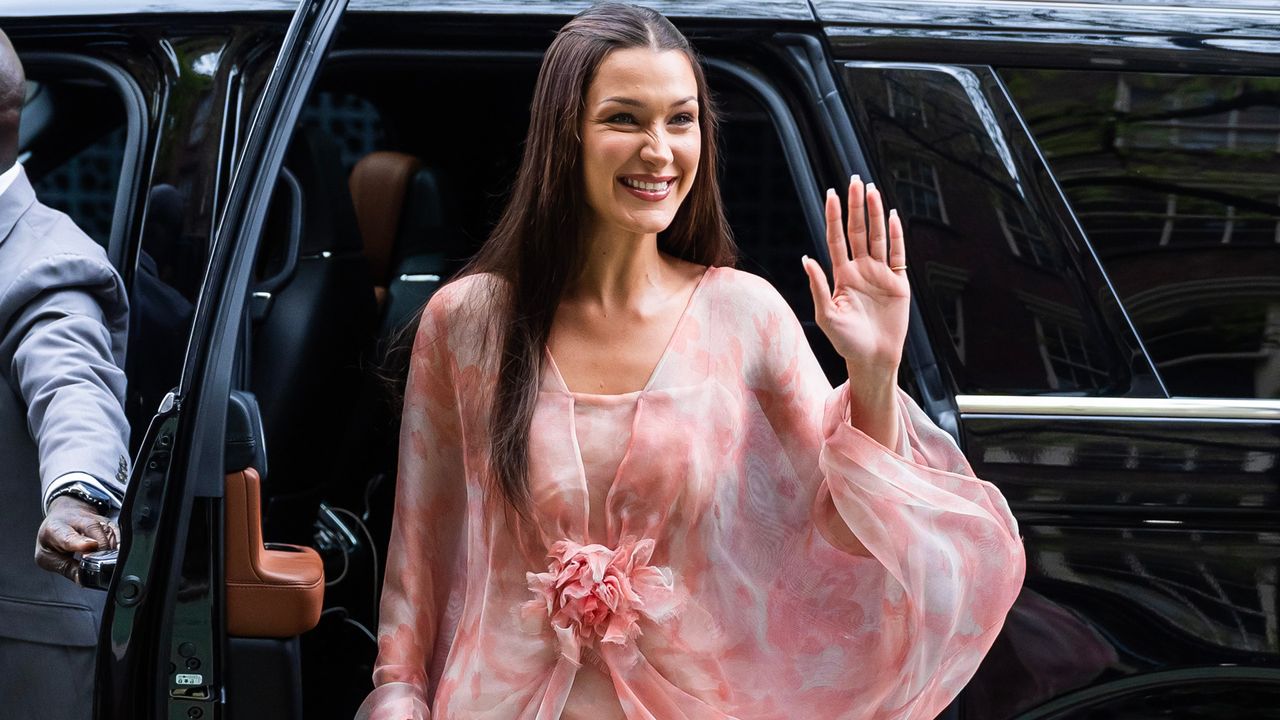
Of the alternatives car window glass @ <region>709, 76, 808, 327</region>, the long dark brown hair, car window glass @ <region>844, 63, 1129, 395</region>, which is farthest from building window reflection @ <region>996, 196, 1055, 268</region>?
car window glass @ <region>709, 76, 808, 327</region>

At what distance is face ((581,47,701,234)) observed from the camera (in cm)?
175

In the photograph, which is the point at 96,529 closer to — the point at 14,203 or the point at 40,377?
the point at 40,377

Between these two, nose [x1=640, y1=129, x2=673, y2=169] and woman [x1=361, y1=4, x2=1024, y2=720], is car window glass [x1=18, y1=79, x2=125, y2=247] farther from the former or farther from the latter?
nose [x1=640, y1=129, x2=673, y2=169]

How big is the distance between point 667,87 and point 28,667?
1.26 meters

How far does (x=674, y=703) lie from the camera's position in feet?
5.80

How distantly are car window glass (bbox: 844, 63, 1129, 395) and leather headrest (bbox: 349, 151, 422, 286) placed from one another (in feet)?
5.16

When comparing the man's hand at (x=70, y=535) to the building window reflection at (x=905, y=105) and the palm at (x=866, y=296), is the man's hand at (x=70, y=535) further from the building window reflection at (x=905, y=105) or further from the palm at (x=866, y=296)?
the building window reflection at (x=905, y=105)

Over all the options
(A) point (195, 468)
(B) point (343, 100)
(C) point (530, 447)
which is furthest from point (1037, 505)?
(B) point (343, 100)

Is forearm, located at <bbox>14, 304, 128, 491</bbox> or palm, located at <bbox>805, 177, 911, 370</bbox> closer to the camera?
palm, located at <bbox>805, 177, 911, 370</bbox>

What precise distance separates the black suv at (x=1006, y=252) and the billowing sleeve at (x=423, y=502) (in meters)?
0.12

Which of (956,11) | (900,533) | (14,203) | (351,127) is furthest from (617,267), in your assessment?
(351,127)

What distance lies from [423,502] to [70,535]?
1.50 feet

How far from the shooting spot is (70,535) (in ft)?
5.76

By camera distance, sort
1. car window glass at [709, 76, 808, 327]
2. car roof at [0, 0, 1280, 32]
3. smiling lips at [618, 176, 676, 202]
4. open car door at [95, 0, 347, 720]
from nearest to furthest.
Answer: open car door at [95, 0, 347, 720] → smiling lips at [618, 176, 676, 202] → car roof at [0, 0, 1280, 32] → car window glass at [709, 76, 808, 327]
